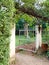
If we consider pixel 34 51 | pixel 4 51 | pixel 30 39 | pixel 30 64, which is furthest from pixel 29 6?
pixel 30 39

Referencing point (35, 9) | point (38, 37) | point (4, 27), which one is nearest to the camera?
point (4, 27)

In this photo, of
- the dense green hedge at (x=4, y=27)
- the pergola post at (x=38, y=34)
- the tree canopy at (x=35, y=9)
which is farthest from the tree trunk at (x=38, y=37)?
the dense green hedge at (x=4, y=27)

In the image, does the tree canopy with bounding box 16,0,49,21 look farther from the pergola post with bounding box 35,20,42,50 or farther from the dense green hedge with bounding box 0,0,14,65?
the dense green hedge with bounding box 0,0,14,65

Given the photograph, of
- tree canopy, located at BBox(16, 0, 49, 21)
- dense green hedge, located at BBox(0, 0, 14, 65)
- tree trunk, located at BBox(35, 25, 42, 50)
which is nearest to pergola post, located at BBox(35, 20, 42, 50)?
tree trunk, located at BBox(35, 25, 42, 50)

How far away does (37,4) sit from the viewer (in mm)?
10703

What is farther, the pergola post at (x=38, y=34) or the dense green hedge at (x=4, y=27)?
the pergola post at (x=38, y=34)

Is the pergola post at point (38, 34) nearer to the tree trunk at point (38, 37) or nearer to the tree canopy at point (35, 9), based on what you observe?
the tree trunk at point (38, 37)

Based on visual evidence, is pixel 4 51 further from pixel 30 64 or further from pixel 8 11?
pixel 30 64

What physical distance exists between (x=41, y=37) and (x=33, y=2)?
16.8ft

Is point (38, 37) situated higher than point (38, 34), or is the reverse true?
point (38, 34)

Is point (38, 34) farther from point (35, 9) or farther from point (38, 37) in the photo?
point (35, 9)

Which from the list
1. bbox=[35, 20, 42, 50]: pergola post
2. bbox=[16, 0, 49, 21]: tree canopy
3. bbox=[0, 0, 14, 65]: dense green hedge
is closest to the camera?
bbox=[0, 0, 14, 65]: dense green hedge

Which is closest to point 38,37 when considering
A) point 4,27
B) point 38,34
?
point 38,34

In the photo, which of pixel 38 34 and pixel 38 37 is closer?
pixel 38 34
